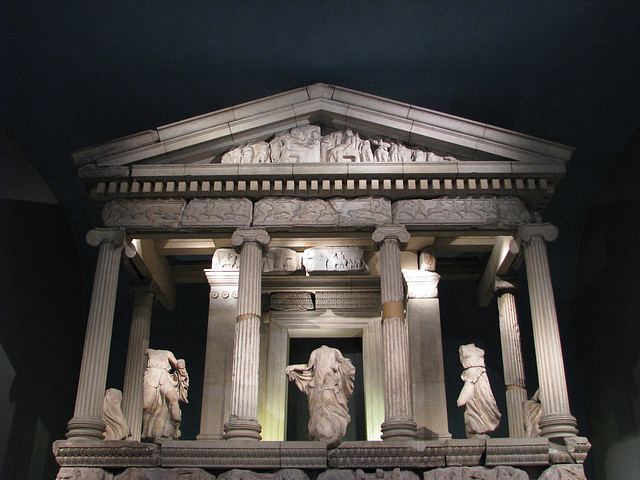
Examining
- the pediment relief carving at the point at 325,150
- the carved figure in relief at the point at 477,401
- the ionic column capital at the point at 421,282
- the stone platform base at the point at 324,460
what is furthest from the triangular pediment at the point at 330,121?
the stone platform base at the point at 324,460

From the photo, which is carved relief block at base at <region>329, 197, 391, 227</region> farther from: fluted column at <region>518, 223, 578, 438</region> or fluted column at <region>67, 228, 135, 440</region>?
fluted column at <region>67, 228, 135, 440</region>

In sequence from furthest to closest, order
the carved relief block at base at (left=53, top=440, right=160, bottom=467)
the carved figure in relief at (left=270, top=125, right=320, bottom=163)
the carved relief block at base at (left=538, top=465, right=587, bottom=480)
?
the carved figure in relief at (left=270, top=125, right=320, bottom=163) → the carved relief block at base at (left=53, top=440, right=160, bottom=467) → the carved relief block at base at (left=538, top=465, right=587, bottom=480)

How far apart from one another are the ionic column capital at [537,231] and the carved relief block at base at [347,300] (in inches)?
146

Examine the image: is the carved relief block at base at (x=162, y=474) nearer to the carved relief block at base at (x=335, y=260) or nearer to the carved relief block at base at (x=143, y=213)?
the carved relief block at base at (x=143, y=213)

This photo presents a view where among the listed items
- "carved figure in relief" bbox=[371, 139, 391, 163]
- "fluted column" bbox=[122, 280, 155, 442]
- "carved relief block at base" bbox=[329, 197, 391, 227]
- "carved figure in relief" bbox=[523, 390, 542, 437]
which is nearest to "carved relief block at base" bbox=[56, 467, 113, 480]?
"fluted column" bbox=[122, 280, 155, 442]

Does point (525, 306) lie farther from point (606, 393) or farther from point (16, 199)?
point (16, 199)

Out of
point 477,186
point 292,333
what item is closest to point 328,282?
point 292,333

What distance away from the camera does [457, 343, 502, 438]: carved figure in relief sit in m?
11.5

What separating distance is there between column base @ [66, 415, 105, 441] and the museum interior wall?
10.1 metres

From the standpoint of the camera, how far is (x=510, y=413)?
43.8ft

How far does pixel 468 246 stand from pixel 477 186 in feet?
7.21

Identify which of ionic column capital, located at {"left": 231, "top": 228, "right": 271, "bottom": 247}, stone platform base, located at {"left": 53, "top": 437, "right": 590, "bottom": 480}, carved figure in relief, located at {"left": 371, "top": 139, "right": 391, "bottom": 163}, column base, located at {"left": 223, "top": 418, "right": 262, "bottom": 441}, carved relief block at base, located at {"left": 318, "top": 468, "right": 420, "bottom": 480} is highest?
carved figure in relief, located at {"left": 371, "top": 139, "right": 391, "bottom": 163}

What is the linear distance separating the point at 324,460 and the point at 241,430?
1.43 m

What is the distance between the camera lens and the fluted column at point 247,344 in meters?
11.1
